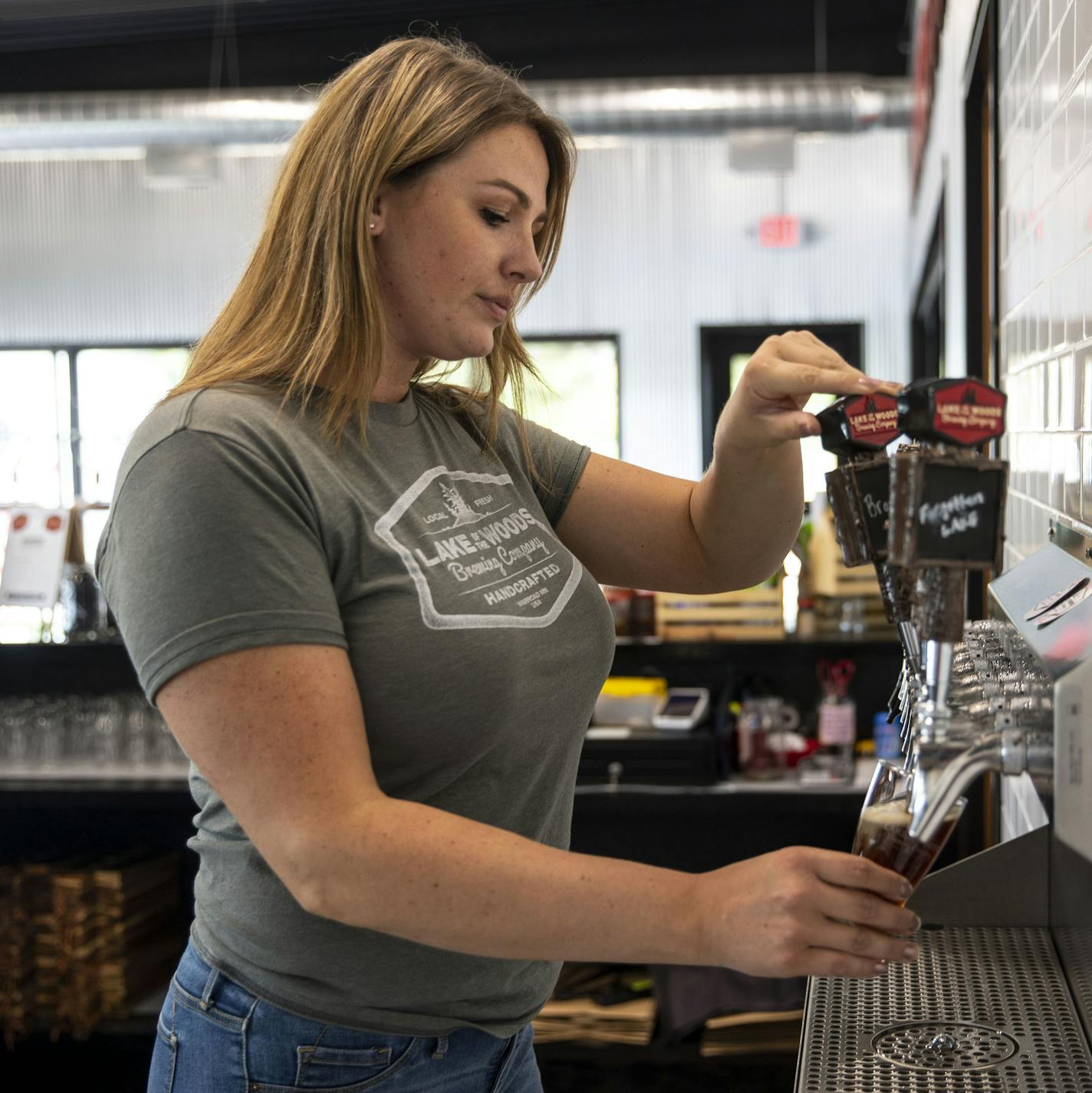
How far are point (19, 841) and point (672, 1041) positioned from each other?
2081 millimetres

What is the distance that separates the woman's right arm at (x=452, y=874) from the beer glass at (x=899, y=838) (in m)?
0.05

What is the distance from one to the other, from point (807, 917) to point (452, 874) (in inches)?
10.0

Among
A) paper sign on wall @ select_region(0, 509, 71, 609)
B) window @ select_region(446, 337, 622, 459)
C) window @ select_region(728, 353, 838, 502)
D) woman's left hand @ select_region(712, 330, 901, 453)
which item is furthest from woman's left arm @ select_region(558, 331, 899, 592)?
window @ select_region(446, 337, 622, 459)

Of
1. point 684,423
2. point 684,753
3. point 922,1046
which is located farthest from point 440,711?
point 684,423

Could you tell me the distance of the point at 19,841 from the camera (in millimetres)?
4062

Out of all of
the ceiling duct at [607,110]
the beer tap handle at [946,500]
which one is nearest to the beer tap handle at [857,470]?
the beer tap handle at [946,500]

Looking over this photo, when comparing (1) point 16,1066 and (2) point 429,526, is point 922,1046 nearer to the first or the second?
(2) point 429,526

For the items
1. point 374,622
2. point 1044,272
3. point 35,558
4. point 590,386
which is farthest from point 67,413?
point 374,622

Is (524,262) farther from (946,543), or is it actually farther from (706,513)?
(946,543)

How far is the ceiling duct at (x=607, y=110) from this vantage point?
592cm

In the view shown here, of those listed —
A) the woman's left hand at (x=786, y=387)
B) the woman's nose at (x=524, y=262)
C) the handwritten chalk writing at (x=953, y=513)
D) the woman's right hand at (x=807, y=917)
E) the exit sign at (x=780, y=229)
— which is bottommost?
the woman's right hand at (x=807, y=917)

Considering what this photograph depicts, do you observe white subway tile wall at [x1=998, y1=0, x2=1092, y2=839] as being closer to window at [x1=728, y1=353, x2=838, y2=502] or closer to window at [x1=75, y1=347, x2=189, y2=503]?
window at [x1=728, y1=353, x2=838, y2=502]

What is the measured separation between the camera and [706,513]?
1.54 metres

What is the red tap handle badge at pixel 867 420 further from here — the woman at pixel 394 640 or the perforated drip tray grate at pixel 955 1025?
the perforated drip tray grate at pixel 955 1025
